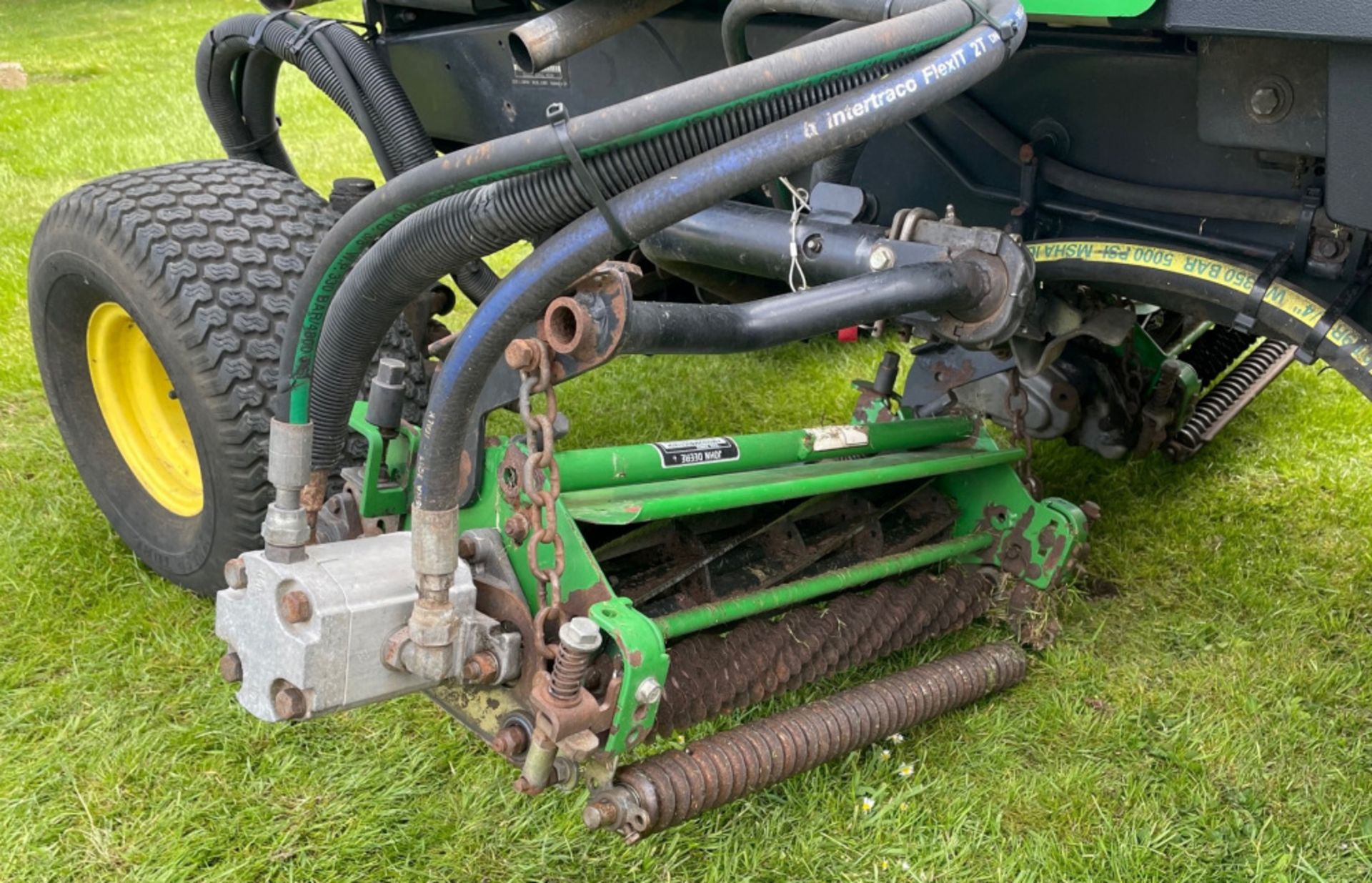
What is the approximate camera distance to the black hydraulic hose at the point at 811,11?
183 cm

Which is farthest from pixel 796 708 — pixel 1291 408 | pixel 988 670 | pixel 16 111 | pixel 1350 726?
pixel 16 111

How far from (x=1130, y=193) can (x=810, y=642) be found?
974 mm

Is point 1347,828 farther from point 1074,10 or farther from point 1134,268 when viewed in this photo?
point 1074,10

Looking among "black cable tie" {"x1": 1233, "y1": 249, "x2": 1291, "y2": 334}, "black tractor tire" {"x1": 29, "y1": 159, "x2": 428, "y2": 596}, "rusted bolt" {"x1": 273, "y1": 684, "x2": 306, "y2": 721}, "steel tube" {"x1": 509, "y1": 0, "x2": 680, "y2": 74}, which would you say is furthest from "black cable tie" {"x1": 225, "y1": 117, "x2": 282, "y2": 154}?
"black cable tie" {"x1": 1233, "y1": 249, "x2": 1291, "y2": 334}

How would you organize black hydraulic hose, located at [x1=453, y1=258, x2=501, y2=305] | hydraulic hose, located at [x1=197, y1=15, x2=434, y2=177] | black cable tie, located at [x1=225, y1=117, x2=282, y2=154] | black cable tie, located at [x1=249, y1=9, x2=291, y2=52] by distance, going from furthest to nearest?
black cable tie, located at [x1=225, y1=117, x2=282, y2=154], black hydraulic hose, located at [x1=453, y1=258, x2=501, y2=305], black cable tie, located at [x1=249, y1=9, x2=291, y2=52], hydraulic hose, located at [x1=197, y1=15, x2=434, y2=177]

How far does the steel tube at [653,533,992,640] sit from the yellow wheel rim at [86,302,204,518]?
1372 mm

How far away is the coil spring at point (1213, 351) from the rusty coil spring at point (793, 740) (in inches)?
66.5

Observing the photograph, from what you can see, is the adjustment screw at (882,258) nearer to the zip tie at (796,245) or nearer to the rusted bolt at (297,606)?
the zip tie at (796,245)

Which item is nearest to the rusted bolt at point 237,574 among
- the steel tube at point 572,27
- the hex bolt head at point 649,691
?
the hex bolt head at point 649,691

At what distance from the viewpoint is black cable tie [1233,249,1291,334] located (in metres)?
2.05

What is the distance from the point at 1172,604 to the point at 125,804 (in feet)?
7.30

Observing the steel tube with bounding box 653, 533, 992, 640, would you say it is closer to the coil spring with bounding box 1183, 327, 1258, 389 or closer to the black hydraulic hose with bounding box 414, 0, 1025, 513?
the black hydraulic hose with bounding box 414, 0, 1025, 513

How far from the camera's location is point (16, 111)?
926 cm

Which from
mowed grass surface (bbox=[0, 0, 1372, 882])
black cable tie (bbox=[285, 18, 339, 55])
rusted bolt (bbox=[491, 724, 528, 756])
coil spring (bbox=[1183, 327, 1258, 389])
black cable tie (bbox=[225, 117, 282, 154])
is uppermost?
black cable tie (bbox=[285, 18, 339, 55])
